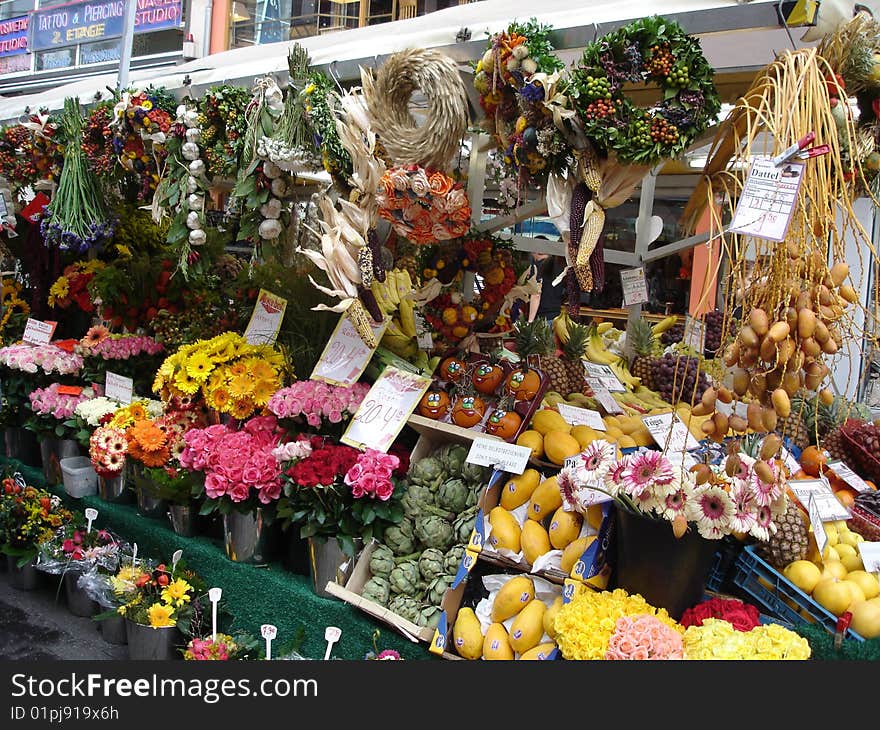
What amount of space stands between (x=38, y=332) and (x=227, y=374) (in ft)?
5.44

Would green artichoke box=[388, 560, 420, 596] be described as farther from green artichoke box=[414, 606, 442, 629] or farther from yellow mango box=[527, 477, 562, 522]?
yellow mango box=[527, 477, 562, 522]

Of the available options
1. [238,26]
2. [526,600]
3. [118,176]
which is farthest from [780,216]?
[238,26]

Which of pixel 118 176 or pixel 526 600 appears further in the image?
pixel 118 176

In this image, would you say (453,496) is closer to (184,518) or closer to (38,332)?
(184,518)

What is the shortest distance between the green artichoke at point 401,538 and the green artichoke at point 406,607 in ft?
0.59

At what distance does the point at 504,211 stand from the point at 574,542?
1.43 meters

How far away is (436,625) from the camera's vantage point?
255 cm

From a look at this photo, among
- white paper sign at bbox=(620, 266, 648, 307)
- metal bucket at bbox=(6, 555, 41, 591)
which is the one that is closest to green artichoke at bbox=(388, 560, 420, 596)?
white paper sign at bbox=(620, 266, 648, 307)

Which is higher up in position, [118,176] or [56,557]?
[118,176]

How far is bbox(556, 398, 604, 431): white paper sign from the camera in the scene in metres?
2.90

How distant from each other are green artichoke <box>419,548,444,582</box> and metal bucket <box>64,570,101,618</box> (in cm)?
166

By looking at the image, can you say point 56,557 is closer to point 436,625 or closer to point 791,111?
point 436,625

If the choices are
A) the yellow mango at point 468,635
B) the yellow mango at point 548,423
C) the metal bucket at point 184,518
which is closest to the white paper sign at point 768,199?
the yellow mango at point 548,423

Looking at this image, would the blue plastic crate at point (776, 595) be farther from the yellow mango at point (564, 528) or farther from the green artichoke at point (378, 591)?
the green artichoke at point (378, 591)
